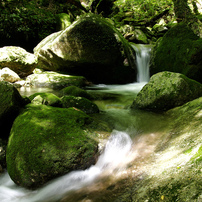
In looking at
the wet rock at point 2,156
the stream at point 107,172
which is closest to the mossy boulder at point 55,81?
the wet rock at point 2,156

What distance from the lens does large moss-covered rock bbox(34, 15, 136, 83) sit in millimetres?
8875

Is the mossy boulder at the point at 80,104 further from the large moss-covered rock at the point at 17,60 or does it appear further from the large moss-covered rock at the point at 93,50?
the large moss-covered rock at the point at 17,60

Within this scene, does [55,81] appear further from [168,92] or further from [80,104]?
[168,92]

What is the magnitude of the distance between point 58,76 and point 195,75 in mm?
7273

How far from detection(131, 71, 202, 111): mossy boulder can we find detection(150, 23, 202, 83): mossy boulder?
259cm

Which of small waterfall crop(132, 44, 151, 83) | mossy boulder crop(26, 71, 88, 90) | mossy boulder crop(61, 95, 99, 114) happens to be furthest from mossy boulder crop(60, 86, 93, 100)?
small waterfall crop(132, 44, 151, 83)

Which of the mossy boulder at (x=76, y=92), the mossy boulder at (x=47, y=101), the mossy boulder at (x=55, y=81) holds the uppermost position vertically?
the mossy boulder at (x=47, y=101)

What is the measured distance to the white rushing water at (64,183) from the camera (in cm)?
221

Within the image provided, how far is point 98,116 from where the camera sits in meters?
4.43

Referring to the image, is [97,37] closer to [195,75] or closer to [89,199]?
[195,75]

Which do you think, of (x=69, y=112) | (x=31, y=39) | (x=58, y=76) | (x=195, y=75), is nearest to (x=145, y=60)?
(x=195, y=75)

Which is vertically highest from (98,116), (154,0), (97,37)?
(154,0)

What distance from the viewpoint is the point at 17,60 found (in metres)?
10.6

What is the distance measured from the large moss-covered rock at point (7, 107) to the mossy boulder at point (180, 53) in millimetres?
6506
